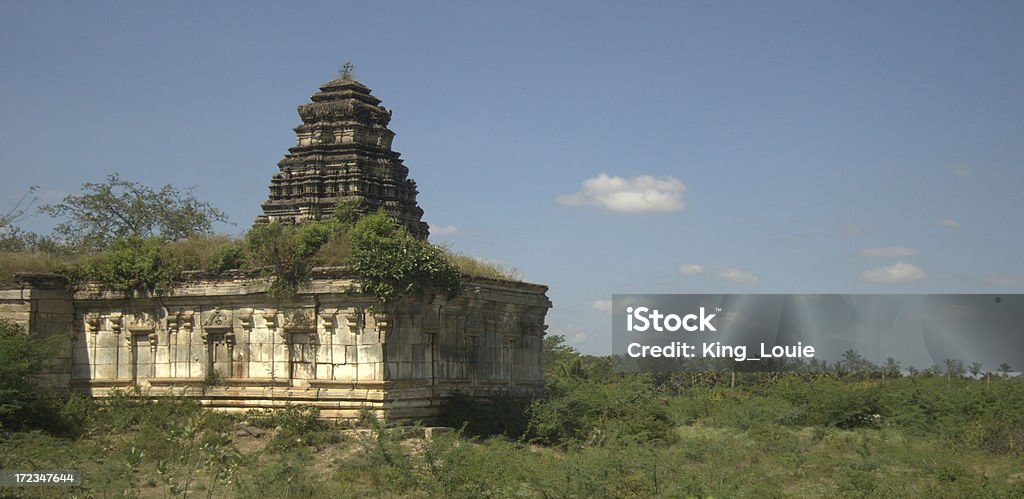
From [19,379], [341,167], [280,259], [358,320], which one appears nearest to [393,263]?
[358,320]

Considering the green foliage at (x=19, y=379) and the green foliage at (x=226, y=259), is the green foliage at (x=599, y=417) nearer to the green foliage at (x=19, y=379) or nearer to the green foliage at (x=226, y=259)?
the green foliage at (x=226, y=259)

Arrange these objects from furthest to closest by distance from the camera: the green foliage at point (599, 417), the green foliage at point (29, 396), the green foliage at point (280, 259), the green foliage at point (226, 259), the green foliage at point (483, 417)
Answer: the green foliage at point (599, 417)
the green foliage at point (226, 259)
the green foliage at point (483, 417)
the green foliage at point (280, 259)
the green foliage at point (29, 396)

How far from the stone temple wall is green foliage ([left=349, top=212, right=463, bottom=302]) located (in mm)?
390

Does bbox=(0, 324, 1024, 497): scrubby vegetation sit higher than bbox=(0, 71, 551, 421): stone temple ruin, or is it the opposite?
bbox=(0, 71, 551, 421): stone temple ruin

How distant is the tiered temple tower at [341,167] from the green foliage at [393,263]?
640cm

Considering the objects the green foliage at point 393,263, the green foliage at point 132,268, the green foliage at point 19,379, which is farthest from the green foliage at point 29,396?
the green foliage at point 393,263

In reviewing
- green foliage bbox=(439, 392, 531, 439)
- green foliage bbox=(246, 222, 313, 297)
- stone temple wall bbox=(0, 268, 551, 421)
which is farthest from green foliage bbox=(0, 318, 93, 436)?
green foliage bbox=(439, 392, 531, 439)

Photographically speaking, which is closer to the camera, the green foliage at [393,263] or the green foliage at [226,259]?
the green foliage at [393,263]

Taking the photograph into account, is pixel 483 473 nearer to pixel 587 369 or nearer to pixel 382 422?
pixel 382 422

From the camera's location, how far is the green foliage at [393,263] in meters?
21.5

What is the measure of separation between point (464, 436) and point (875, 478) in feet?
28.1

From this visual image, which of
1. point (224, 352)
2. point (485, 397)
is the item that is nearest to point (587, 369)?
point (485, 397)

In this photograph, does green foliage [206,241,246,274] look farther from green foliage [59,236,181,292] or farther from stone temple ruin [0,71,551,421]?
green foliage [59,236,181,292]

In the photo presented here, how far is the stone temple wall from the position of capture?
71.7 ft
